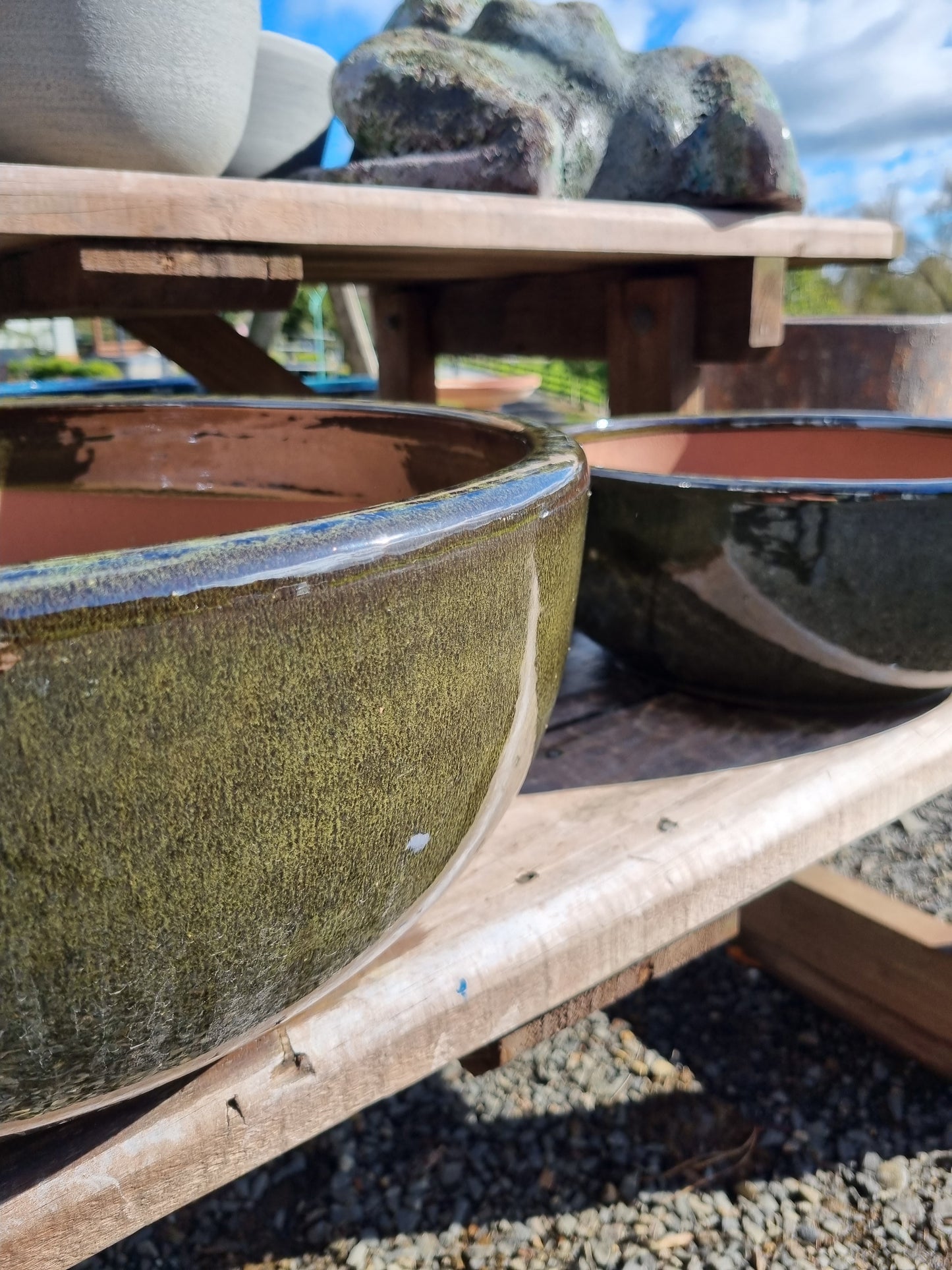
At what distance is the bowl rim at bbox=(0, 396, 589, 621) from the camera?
0.21 meters

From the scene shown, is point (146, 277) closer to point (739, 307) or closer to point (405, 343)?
point (739, 307)

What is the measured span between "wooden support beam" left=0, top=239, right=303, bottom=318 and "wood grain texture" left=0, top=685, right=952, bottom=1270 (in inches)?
18.2

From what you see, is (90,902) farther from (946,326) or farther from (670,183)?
(946,326)

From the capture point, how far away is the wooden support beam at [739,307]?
1.16 meters

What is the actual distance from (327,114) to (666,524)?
97 cm

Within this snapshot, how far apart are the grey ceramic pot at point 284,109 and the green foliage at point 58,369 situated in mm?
8569

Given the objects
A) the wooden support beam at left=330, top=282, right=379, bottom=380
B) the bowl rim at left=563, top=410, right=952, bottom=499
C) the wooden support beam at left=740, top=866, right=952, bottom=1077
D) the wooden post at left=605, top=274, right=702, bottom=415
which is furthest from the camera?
the wooden support beam at left=330, top=282, right=379, bottom=380

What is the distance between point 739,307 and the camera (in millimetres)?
1177

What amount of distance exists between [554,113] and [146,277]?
1.78ft

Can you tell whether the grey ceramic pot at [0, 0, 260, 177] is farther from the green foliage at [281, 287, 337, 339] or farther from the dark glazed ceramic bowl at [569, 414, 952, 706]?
the green foliage at [281, 287, 337, 339]

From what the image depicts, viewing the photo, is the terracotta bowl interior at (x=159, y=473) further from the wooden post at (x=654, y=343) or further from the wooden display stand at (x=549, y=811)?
the wooden post at (x=654, y=343)

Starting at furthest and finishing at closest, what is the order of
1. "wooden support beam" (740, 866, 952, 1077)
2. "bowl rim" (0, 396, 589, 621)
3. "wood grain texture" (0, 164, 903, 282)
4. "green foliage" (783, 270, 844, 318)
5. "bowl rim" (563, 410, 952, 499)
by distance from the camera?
"green foliage" (783, 270, 844, 318) < "wooden support beam" (740, 866, 952, 1077) < "wood grain texture" (0, 164, 903, 282) < "bowl rim" (563, 410, 952, 499) < "bowl rim" (0, 396, 589, 621)

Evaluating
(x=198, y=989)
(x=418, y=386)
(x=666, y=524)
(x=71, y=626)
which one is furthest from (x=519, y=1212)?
(x=418, y=386)

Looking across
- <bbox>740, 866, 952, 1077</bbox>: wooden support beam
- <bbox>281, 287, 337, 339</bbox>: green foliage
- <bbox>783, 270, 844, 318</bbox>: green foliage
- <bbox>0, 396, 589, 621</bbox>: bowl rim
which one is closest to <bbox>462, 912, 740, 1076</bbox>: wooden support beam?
<bbox>0, 396, 589, 621</bbox>: bowl rim
